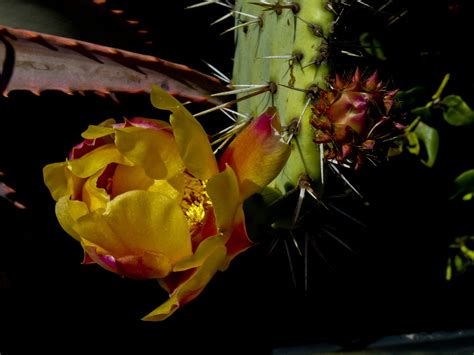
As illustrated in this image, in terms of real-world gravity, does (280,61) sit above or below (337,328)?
above

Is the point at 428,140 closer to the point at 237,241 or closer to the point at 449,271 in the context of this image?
the point at 449,271

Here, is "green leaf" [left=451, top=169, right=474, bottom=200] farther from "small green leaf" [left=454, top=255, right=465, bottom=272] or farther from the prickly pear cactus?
the prickly pear cactus

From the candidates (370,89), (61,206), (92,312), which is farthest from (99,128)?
(92,312)

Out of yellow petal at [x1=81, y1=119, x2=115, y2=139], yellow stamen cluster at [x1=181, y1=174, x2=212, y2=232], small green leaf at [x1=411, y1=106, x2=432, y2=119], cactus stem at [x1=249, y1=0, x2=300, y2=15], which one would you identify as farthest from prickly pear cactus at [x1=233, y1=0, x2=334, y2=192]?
small green leaf at [x1=411, y1=106, x2=432, y2=119]

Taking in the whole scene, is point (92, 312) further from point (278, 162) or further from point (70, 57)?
point (278, 162)

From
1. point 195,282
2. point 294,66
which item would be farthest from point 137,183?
point 294,66

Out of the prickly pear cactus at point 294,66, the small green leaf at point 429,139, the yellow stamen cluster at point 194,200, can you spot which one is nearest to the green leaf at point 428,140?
the small green leaf at point 429,139
